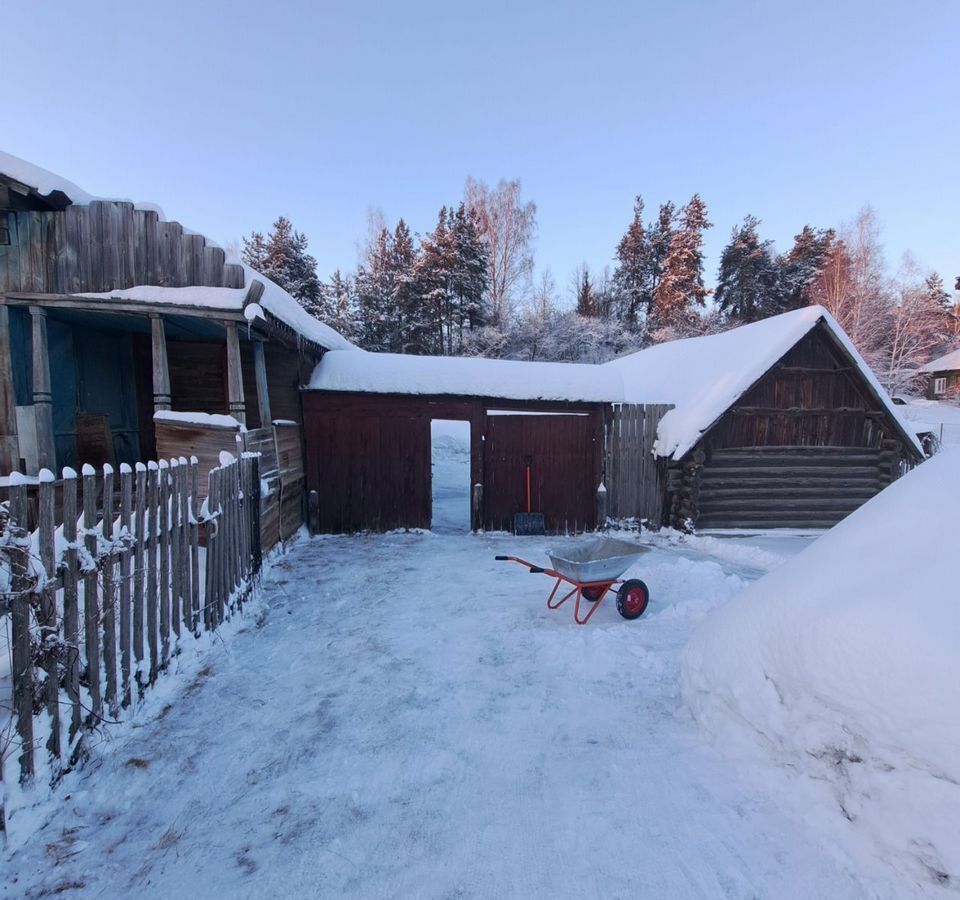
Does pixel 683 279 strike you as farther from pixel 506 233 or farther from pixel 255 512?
pixel 255 512

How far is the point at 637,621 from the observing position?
5496 mm

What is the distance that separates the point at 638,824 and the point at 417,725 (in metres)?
1.61

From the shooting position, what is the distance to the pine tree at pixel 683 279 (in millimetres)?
30547

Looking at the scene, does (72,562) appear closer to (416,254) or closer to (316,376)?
(316,376)

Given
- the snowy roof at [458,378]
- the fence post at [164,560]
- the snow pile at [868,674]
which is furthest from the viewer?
the snowy roof at [458,378]

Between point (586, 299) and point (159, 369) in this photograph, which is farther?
point (586, 299)

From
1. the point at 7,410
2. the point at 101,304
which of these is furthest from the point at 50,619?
the point at 7,410

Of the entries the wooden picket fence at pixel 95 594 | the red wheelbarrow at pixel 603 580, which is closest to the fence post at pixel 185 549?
the wooden picket fence at pixel 95 594

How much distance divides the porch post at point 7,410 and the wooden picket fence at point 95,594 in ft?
15.3

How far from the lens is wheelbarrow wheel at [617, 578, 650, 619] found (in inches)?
215

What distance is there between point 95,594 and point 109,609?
0.19 metres

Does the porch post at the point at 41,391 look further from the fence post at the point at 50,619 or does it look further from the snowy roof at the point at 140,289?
the fence post at the point at 50,619

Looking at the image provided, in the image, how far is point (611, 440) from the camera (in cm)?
1047

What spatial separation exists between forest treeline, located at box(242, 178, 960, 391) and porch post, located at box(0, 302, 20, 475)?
21311 millimetres
